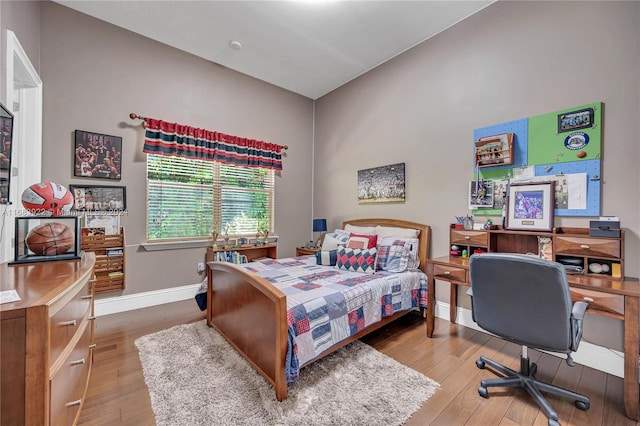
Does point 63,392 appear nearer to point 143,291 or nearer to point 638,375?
point 143,291

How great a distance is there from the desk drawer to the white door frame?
337cm

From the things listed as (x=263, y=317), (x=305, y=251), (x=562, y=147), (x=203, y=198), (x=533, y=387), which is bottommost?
(x=533, y=387)

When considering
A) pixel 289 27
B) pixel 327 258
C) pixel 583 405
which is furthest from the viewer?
pixel 327 258

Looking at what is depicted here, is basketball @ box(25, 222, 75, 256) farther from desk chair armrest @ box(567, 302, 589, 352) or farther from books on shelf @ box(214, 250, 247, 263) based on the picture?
desk chair armrest @ box(567, 302, 589, 352)

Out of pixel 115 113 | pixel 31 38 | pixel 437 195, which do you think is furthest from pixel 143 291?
pixel 437 195

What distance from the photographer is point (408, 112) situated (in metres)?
3.45

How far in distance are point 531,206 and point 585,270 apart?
0.63m

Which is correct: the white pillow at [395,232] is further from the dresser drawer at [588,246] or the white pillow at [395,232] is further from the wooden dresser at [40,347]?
the wooden dresser at [40,347]

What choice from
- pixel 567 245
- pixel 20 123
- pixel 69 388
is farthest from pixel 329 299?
pixel 20 123

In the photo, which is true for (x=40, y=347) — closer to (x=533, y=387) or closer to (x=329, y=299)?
(x=329, y=299)

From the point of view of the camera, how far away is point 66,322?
1.19 meters

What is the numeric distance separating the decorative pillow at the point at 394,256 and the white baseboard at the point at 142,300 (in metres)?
2.55

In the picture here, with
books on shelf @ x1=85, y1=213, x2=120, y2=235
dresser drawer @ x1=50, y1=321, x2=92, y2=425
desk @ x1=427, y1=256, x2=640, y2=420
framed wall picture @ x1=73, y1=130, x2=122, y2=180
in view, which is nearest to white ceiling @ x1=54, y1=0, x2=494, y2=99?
framed wall picture @ x1=73, y1=130, x2=122, y2=180

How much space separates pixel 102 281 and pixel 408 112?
13.6 feet
